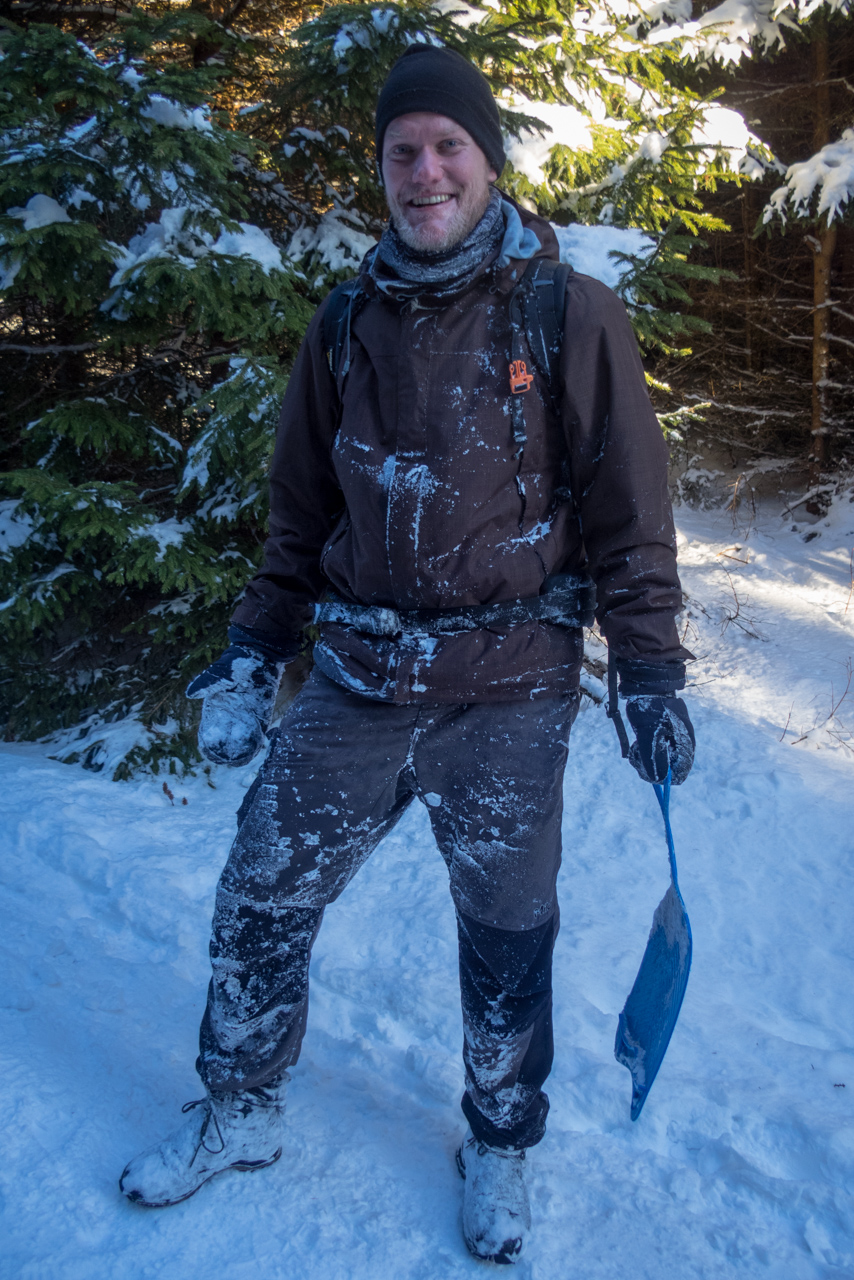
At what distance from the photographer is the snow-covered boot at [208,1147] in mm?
2023

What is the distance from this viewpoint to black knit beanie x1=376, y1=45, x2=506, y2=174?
1.92 metres

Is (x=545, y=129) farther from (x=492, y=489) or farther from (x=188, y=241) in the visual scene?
(x=492, y=489)

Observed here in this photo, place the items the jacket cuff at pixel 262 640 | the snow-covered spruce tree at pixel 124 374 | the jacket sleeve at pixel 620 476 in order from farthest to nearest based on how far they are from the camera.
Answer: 1. the snow-covered spruce tree at pixel 124 374
2. the jacket cuff at pixel 262 640
3. the jacket sleeve at pixel 620 476

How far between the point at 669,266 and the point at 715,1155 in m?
4.17

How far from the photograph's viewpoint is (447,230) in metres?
1.86

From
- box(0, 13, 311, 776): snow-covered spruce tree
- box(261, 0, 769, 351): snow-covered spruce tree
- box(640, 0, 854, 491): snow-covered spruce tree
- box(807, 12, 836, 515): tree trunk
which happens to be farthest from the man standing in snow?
box(807, 12, 836, 515): tree trunk

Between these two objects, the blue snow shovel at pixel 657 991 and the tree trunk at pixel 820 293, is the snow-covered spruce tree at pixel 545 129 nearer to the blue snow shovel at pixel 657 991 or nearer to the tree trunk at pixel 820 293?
the tree trunk at pixel 820 293

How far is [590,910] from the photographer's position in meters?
3.46

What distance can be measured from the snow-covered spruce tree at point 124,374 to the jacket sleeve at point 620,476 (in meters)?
2.45

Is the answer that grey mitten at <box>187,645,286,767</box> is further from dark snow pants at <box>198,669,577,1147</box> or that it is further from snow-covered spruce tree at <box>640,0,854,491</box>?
snow-covered spruce tree at <box>640,0,854,491</box>

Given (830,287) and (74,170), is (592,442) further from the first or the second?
(830,287)

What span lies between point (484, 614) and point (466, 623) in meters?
0.05

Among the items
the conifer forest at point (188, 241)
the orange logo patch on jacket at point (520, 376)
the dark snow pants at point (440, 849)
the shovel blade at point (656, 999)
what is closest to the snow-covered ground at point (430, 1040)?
the dark snow pants at point (440, 849)

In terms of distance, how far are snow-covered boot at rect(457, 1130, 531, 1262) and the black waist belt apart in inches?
54.9
